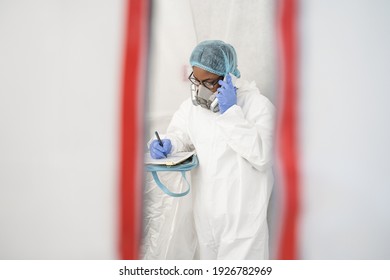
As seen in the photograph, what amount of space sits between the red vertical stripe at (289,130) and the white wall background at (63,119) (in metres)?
0.43

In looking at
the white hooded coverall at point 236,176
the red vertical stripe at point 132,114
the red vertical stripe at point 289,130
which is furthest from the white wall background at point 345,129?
the red vertical stripe at point 132,114

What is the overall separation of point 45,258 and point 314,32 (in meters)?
0.98

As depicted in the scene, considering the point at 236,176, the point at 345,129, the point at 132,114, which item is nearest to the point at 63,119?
the point at 132,114

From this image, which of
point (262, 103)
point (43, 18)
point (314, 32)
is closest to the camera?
point (314, 32)

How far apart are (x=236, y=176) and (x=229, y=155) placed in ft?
0.24

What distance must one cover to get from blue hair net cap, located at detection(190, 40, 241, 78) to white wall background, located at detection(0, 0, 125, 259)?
290 mm

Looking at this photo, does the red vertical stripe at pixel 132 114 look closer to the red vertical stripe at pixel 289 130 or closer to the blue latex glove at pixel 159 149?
the blue latex glove at pixel 159 149

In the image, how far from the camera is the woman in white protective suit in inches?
38.0

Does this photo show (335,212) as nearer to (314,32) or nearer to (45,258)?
(314,32)

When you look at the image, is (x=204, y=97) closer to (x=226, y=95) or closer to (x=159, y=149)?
(x=226, y=95)

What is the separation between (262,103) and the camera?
1.00 m

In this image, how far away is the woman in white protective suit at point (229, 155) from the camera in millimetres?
965

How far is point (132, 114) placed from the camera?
0.84 m
